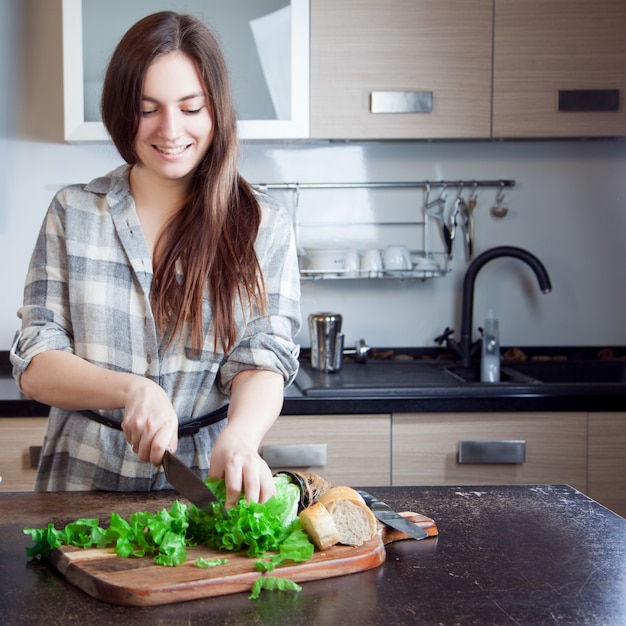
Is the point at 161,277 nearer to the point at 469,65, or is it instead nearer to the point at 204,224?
the point at 204,224

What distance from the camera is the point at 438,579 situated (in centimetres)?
109

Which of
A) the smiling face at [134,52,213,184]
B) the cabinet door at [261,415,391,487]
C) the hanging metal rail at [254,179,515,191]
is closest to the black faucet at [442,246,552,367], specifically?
the hanging metal rail at [254,179,515,191]

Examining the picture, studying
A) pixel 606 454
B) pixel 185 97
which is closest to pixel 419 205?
pixel 606 454

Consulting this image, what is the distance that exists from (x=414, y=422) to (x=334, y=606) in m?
1.32

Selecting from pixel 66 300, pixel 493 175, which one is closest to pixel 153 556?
pixel 66 300

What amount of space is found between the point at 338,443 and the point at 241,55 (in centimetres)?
109

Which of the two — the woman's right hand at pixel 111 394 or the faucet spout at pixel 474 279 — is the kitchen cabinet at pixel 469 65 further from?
the woman's right hand at pixel 111 394

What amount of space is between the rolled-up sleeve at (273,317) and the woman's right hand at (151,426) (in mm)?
250

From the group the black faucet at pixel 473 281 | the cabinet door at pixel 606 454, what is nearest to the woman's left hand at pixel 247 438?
the cabinet door at pixel 606 454

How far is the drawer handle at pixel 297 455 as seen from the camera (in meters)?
2.28

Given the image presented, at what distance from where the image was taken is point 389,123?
2.55m

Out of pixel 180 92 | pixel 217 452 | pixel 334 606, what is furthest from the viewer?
pixel 180 92

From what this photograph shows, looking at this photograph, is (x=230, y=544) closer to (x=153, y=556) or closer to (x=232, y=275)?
(x=153, y=556)

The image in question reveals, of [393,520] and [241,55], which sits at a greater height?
[241,55]
